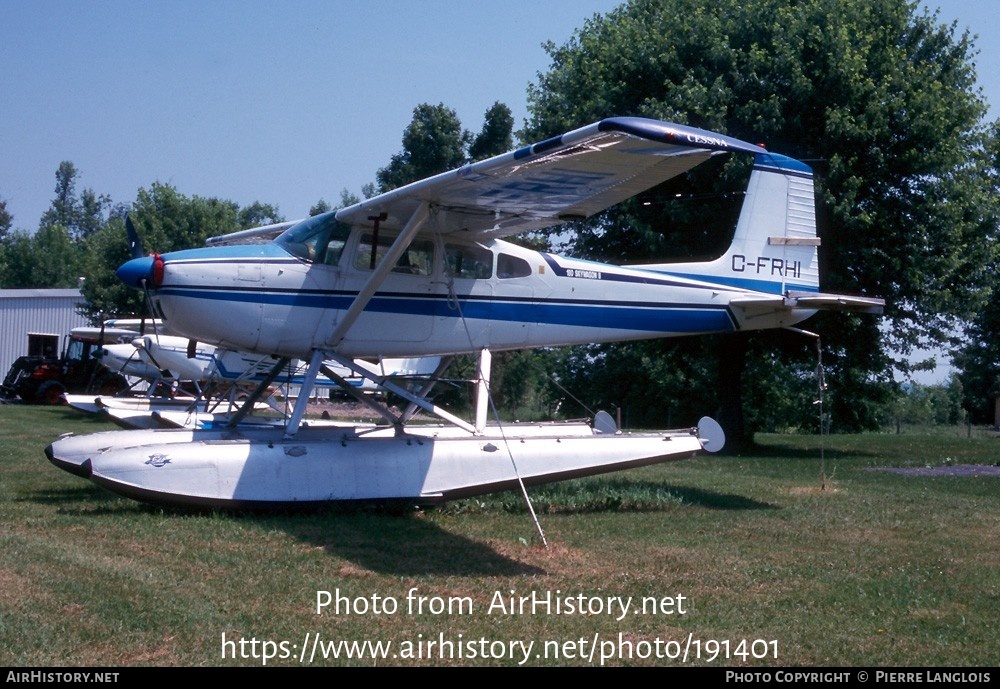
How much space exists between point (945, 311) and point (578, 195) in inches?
628

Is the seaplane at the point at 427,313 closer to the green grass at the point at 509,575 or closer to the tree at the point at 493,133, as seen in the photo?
the green grass at the point at 509,575

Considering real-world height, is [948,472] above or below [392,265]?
below

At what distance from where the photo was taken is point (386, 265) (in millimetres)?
10078

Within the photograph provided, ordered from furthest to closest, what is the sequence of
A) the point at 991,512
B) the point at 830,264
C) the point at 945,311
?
the point at 945,311
the point at 830,264
the point at 991,512

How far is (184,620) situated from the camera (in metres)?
5.74

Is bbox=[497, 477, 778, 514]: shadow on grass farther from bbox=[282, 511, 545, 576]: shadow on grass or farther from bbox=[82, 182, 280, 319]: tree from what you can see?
bbox=[82, 182, 280, 319]: tree

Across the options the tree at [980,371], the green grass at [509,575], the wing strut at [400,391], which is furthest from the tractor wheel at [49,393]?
the tree at [980,371]

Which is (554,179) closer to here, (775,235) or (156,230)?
(775,235)

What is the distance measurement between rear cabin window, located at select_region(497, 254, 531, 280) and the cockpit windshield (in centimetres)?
183

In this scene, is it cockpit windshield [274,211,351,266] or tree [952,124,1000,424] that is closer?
cockpit windshield [274,211,351,266]

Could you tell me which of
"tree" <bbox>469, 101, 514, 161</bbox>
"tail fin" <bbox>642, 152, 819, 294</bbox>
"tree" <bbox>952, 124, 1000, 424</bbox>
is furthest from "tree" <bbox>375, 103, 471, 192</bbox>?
"tail fin" <bbox>642, 152, 819, 294</bbox>

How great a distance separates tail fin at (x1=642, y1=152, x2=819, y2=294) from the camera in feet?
42.7

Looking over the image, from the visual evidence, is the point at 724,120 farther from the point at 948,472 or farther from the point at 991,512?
the point at 991,512

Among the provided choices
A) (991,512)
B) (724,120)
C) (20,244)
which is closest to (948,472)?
(991,512)
